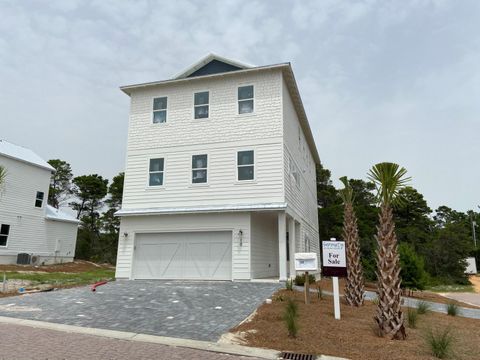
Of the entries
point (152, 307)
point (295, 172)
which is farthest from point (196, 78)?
point (152, 307)

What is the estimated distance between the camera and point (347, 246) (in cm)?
1087

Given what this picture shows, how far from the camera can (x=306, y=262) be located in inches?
415

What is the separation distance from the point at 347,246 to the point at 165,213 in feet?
28.3

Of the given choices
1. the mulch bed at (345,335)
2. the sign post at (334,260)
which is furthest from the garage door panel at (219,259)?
the sign post at (334,260)

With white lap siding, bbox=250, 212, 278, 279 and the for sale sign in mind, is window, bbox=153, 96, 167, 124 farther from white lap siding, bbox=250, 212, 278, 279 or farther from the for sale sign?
the for sale sign

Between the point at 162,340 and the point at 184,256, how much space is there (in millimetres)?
9802

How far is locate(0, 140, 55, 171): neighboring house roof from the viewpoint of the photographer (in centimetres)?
2678

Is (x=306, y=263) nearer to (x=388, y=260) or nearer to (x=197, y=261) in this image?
(x=388, y=260)

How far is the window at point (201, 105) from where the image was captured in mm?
17750

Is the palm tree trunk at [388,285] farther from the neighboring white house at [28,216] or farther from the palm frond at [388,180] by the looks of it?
the neighboring white house at [28,216]

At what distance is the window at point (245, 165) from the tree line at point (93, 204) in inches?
1101

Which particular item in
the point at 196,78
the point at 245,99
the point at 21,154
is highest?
the point at 196,78

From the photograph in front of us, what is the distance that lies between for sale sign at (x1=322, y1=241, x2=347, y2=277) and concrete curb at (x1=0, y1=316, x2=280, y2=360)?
3.39 meters

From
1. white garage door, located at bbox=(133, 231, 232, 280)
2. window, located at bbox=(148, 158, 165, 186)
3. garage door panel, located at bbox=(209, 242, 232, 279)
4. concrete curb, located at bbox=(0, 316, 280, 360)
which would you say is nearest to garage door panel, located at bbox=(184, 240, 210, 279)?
white garage door, located at bbox=(133, 231, 232, 280)
